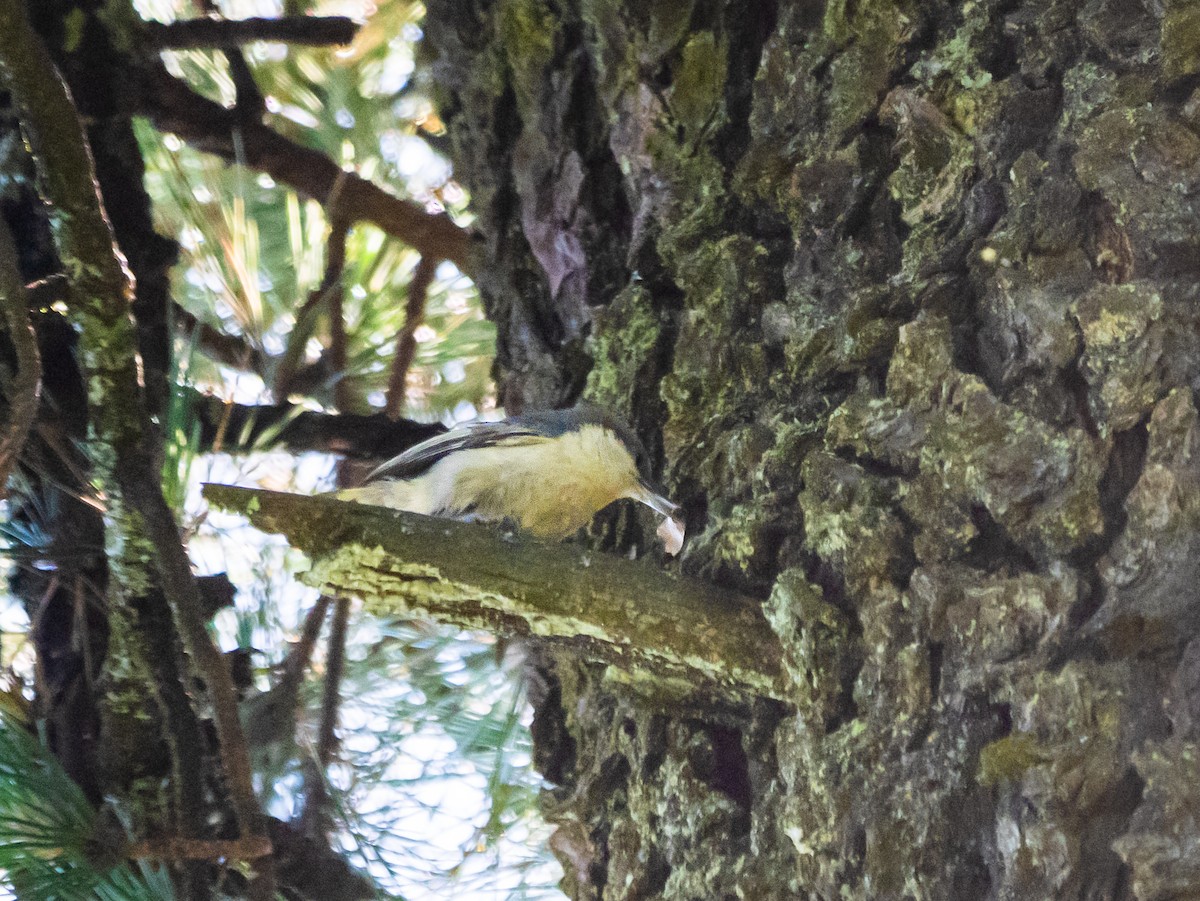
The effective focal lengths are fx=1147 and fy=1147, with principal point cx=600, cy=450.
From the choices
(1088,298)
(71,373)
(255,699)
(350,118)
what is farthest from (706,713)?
(350,118)

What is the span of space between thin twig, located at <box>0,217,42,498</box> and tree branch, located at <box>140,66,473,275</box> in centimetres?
52

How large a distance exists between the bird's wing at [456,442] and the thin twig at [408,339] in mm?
272

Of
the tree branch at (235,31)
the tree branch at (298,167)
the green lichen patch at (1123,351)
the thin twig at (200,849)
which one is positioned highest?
the tree branch at (235,31)

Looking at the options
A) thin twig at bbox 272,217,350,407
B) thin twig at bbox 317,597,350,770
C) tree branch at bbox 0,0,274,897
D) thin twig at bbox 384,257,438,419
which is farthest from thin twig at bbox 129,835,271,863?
thin twig at bbox 384,257,438,419

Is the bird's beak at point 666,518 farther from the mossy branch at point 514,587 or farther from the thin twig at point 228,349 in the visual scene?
the thin twig at point 228,349

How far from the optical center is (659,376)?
1197 millimetres

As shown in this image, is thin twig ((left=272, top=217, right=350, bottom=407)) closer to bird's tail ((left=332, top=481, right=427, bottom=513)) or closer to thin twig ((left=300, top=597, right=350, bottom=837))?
bird's tail ((left=332, top=481, right=427, bottom=513))

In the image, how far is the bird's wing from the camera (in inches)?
53.3

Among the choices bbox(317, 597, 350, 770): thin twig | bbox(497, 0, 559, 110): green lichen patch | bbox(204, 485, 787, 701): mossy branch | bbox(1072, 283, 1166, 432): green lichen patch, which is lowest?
bbox(317, 597, 350, 770): thin twig

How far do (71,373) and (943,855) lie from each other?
110cm

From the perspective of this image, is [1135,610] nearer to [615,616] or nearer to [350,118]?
A: [615,616]

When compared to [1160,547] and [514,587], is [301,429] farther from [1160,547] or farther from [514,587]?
[1160,547]

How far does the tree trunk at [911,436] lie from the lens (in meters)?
0.75

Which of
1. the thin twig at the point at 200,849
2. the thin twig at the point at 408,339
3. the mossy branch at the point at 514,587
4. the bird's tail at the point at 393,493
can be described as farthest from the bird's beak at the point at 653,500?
the thin twig at the point at 408,339
